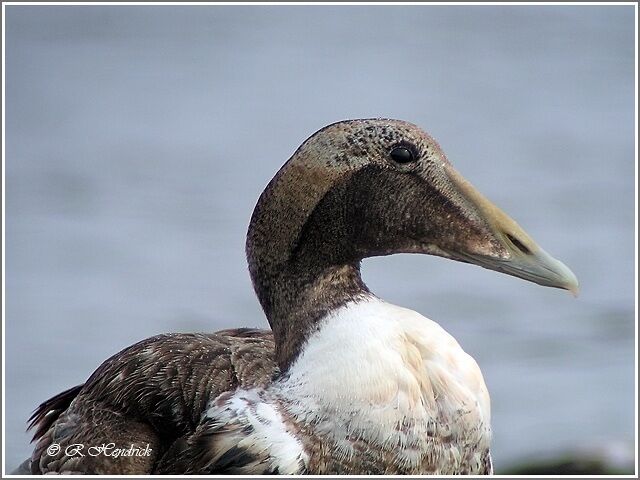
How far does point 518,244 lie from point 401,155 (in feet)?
1.77

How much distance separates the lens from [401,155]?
16.3 ft

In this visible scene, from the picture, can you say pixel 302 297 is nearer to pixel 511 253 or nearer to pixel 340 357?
pixel 340 357

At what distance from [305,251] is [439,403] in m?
0.74

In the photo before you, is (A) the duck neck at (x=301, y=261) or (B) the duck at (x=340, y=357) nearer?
(B) the duck at (x=340, y=357)

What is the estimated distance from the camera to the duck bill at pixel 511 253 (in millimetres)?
4969

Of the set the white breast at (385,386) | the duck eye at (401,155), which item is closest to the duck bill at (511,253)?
the duck eye at (401,155)

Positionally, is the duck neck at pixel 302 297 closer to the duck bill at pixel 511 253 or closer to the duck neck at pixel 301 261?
the duck neck at pixel 301 261

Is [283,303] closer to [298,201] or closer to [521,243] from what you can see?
[298,201]

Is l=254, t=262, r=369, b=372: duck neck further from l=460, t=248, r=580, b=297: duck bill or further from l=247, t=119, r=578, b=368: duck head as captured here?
l=460, t=248, r=580, b=297: duck bill

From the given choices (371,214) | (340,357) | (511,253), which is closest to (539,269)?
(511,253)

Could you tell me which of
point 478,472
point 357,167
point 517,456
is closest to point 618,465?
point 517,456

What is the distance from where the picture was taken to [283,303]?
16.6 ft

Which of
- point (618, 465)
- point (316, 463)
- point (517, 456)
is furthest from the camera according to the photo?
point (517, 456)

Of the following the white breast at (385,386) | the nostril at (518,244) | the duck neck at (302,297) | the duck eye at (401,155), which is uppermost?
the duck eye at (401,155)
